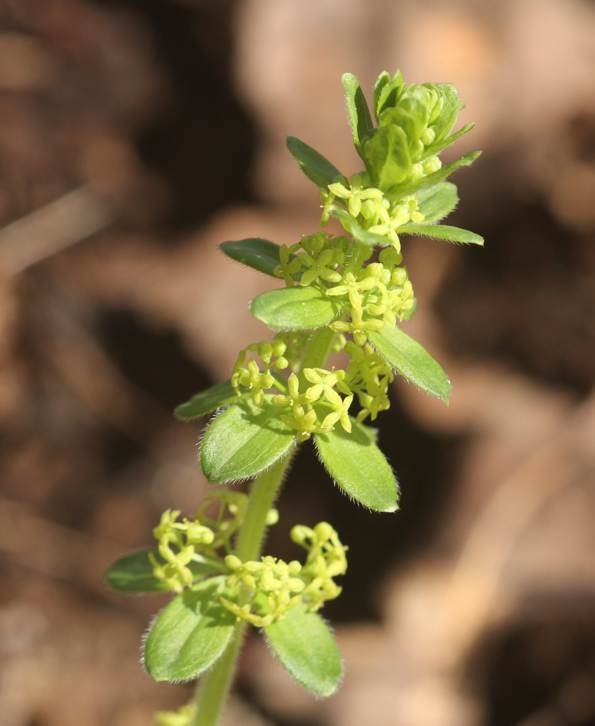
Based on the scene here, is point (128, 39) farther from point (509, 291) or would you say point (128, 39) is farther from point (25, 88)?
point (509, 291)

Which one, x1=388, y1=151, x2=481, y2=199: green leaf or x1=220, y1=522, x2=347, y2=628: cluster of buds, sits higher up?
x1=388, y1=151, x2=481, y2=199: green leaf

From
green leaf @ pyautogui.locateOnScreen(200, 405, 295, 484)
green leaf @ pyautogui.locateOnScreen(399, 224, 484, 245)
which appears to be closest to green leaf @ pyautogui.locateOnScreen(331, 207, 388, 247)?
green leaf @ pyautogui.locateOnScreen(399, 224, 484, 245)

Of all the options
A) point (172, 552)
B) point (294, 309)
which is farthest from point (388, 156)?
point (172, 552)

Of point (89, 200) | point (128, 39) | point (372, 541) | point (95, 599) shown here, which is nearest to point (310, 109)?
point (89, 200)

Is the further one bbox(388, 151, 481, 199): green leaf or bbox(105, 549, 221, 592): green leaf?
bbox(105, 549, 221, 592): green leaf

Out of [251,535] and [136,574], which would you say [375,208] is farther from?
[136,574]

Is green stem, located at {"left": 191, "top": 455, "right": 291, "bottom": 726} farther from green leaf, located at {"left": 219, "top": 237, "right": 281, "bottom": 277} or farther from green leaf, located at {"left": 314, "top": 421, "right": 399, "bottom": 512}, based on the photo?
green leaf, located at {"left": 219, "top": 237, "right": 281, "bottom": 277}

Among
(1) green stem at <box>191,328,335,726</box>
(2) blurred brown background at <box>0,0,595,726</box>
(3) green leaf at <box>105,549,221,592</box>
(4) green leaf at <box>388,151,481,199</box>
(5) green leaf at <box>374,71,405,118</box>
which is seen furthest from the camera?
(2) blurred brown background at <box>0,0,595,726</box>

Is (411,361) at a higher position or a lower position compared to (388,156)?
lower
